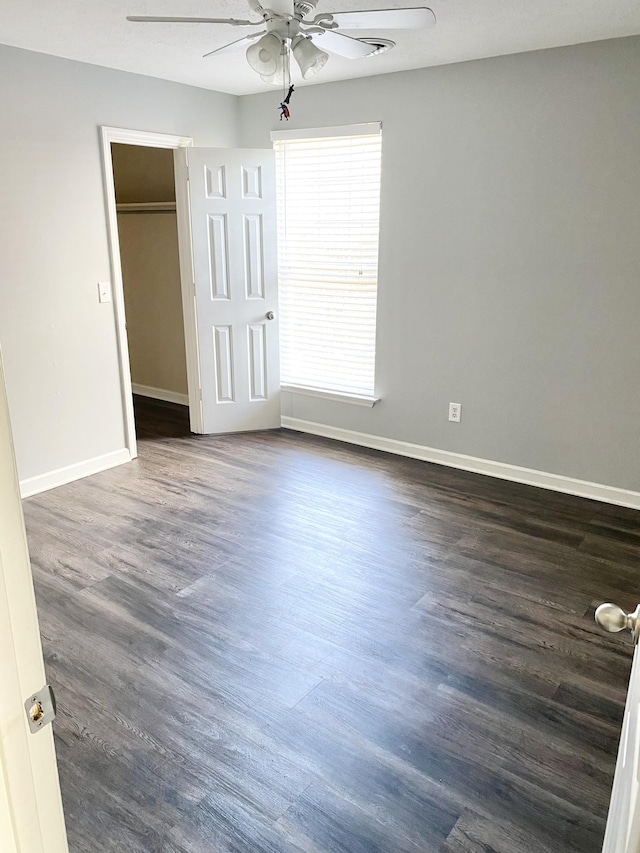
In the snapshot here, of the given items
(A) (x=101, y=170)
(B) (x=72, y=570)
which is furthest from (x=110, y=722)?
(A) (x=101, y=170)

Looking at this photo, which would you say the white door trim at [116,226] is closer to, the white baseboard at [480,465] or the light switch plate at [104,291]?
the light switch plate at [104,291]

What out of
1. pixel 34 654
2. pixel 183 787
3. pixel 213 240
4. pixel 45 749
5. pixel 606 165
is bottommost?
pixel 183 787

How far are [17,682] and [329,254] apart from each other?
404 cm

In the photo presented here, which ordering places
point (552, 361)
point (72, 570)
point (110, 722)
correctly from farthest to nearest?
point (552, 361) < point (72, 570) < point (110, 722)

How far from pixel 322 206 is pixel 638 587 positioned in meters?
3.16

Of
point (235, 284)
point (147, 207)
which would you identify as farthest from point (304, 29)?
point (147, 207)

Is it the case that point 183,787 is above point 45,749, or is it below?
below

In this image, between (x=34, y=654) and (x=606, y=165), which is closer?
(x=34, y=654)

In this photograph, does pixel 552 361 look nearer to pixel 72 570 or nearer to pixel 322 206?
pixel 322 206

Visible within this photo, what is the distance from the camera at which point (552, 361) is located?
12.1 feet

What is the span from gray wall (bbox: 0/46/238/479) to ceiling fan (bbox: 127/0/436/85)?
135 centimetres

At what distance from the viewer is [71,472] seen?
400cm

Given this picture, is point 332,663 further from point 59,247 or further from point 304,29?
point 59,247

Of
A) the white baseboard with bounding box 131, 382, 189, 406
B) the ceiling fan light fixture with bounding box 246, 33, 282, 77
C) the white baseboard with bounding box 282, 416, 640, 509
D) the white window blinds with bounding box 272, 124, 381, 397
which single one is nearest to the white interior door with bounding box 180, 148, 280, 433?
the white window blinds with bounding box 272, 124, 381, 397
